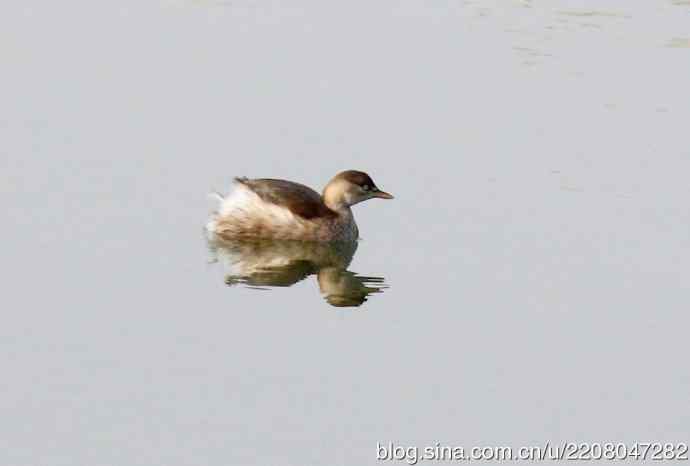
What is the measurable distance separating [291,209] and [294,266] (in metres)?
0.98

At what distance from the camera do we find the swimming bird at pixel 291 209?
17.1m

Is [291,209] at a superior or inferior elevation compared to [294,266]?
superior

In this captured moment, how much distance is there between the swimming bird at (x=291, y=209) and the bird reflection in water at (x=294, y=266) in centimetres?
11

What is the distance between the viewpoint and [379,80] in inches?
897

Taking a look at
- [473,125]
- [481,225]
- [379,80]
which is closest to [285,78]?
[379,80]

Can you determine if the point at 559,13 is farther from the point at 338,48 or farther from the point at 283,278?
the point at 283,278

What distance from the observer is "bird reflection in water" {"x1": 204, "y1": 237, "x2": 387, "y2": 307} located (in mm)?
15258

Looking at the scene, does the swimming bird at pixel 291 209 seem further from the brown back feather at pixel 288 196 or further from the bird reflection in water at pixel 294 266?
the bird reflection in water at pixel 294 266

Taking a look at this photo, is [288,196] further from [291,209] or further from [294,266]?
[294,266]

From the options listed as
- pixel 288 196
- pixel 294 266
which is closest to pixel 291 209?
pixel 288 196

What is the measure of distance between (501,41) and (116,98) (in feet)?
23.3

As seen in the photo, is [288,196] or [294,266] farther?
[288,196]

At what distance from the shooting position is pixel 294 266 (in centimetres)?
1641

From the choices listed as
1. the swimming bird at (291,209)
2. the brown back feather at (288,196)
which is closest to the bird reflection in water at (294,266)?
the swimming bird at (291,209)
